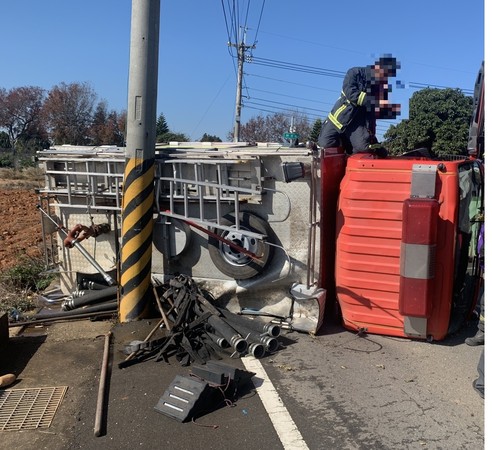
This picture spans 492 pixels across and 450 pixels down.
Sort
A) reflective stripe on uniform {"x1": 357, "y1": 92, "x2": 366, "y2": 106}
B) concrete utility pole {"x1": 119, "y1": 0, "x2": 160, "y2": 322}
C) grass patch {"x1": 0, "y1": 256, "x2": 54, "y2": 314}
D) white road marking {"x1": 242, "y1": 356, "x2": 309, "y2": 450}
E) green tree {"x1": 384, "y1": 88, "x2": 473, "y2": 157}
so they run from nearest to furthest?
white road marking {"x1": 242, "y1": 356, "x2": 309, "y2": 450}, concrete utility pole {"x1": 119, "y1": 0, "x2": 160, "y2": 322}, reflective stripe on uniform {"x1": 357, "y1": 92, "x2": 366, "y2": 106}, grass patch {"x1": 0, "y1": 256, "x2": 54, "y2": 314}, green tree {"x1": 384, "y1": 88, "x2": 473, "y2": 157}

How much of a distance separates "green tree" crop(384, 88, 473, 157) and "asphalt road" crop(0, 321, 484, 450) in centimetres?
1531

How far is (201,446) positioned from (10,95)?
7087cm

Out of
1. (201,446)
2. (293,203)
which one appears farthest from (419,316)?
(201,446)

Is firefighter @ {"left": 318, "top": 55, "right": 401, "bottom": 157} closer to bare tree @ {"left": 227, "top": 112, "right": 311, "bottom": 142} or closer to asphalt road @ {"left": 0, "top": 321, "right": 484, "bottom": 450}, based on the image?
asphalt road @ {"left": 0, "top": 321, "right": 484, "bottom": 450}

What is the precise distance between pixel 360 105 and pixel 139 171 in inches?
116

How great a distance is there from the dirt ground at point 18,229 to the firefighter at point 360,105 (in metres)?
6.27

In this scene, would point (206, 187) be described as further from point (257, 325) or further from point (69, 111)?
point (69, 111)

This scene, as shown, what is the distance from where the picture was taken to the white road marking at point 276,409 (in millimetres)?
3432

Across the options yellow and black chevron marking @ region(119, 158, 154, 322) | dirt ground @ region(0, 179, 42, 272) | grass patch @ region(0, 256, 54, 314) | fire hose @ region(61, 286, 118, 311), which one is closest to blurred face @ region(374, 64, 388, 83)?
yellow and black chevron marking @ region(119, 158, 154, 322)

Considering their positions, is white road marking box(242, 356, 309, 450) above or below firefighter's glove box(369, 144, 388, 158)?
below

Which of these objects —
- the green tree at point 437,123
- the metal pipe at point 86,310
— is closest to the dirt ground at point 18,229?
the metal pipe at point 86,310

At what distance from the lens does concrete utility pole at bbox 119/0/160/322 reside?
558 centimetres

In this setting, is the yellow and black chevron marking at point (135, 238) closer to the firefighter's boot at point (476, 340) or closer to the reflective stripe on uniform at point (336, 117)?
the reflective stripe on uniform at point (336, 117)

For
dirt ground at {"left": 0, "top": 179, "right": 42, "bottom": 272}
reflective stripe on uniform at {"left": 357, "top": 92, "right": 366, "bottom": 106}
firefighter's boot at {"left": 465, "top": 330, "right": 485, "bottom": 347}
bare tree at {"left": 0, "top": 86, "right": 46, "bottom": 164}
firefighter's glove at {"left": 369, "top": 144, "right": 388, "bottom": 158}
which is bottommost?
dirt ground at {"left": 0, "top": 179, "right": 42, "bottom": 272}
